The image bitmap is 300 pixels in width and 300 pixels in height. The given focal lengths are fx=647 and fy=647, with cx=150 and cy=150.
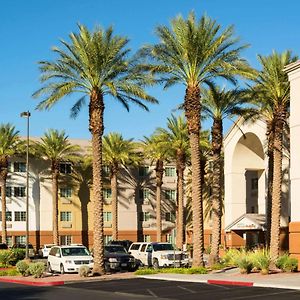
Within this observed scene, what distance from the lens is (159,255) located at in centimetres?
4047

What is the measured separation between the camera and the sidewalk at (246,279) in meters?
26.9

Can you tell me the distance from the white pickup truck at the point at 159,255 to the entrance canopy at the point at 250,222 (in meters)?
14.3

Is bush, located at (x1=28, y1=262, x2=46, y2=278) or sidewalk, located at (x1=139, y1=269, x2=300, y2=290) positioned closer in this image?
sidewalk, located at (x1=139, y1=269, x2=300, y2=290)

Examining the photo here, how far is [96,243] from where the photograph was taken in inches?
1395

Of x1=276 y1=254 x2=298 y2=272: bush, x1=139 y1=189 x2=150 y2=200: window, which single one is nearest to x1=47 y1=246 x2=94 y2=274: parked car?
x1=276 y1=254 x2=298 y2=272: bush

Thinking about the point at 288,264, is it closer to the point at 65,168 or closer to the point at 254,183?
the point at 254,183

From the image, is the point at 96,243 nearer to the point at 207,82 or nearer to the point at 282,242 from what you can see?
the point at 207,82

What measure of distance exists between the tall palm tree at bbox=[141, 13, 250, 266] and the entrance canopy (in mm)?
19135

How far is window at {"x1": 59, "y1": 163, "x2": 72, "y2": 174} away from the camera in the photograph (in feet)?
250

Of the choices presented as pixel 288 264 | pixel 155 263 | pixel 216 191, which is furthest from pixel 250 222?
pixel 288 264

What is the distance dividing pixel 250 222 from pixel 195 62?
22657 millimetres

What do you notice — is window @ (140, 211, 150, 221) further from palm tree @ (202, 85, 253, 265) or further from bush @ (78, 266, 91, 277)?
bush @ (78, 266, 91, 277)

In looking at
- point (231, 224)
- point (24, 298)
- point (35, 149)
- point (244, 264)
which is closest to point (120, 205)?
point (35, 149)

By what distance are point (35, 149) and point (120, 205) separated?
43.8 ft
